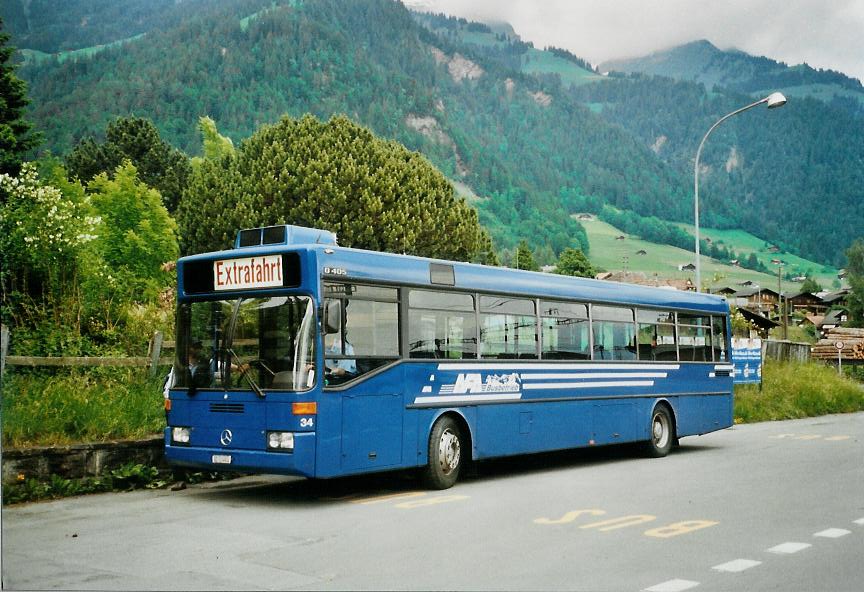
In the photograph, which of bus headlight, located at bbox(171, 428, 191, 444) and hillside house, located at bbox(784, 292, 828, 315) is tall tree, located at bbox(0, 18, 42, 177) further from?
hillside house, located at bbox(784, 292, 828, 315)

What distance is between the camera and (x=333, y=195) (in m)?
50.4

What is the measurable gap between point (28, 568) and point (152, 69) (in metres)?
175

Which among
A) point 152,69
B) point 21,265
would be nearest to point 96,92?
point 152,69

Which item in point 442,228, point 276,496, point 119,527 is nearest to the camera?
point 119,527

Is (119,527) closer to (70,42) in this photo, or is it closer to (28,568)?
(28,568)

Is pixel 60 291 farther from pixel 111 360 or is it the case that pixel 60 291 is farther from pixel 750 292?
pixel 750 292

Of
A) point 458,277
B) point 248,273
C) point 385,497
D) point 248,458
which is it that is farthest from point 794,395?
point 248,458

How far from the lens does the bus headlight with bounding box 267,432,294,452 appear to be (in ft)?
35.8

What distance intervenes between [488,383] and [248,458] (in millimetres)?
3735

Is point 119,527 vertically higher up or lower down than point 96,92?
lower down

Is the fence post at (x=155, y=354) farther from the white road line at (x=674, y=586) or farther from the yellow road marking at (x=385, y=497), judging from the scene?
the white road line at (x=674, y=586)

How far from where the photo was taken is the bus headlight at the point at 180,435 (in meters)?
11.8

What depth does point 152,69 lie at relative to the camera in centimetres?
17300

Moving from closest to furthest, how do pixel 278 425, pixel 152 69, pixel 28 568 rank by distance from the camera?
pixel 28 568 < pixel 278 425 < pixel 152 69
